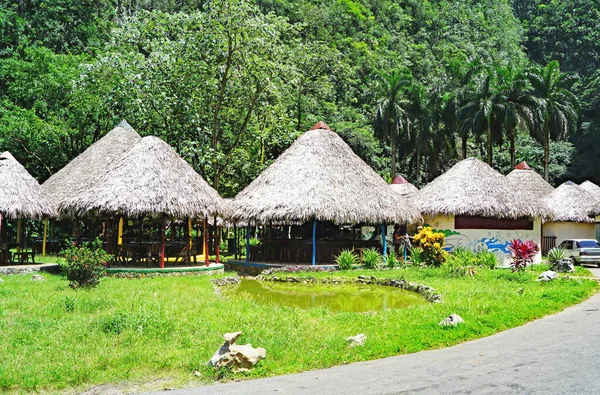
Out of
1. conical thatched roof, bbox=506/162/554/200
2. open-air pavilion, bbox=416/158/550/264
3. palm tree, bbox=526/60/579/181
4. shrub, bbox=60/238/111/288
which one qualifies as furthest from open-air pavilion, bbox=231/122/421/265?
palm tree, bbox=526/60/579/181

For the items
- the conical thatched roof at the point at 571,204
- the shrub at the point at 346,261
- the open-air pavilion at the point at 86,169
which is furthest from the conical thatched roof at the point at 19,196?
the conical thatched roof at the point at 571,204

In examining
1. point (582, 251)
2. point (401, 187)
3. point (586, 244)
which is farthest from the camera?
point (401, 187)

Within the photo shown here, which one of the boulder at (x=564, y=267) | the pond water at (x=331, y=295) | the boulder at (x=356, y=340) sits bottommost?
the pond water at (x=331, y=295)

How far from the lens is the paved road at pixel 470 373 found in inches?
266

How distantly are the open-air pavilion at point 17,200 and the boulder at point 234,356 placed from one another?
53.4 feet

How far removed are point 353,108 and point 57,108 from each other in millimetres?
25391

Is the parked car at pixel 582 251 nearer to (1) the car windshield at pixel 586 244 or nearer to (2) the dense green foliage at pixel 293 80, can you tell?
(1) the car windshield at pixel 586 244

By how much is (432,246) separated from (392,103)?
27.1 meters

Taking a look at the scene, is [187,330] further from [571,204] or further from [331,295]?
[571,204]

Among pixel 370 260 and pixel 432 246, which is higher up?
pixel 432 246

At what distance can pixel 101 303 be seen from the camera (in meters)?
12.1

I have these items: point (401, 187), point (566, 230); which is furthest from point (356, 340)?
point (401, 187)

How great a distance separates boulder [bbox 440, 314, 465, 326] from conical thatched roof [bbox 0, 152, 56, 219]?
17.1 m

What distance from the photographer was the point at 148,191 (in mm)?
20031
